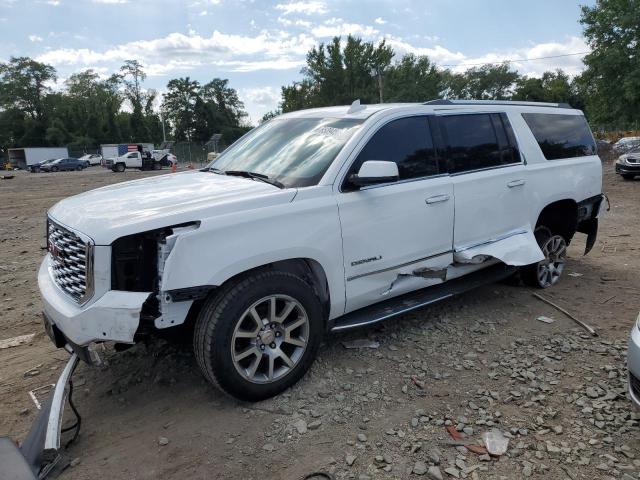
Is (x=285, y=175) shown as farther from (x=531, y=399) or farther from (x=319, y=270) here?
(x=531, y=399)

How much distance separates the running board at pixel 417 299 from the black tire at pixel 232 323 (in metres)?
0.49

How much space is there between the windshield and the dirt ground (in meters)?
1.49

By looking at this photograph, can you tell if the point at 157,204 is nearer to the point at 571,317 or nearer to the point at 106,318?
the point at 106,318

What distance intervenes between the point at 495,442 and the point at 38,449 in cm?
264

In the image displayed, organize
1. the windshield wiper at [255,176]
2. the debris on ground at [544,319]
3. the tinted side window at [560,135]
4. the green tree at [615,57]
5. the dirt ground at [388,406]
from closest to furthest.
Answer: the dirt ground at [388,406] → the windshield wiper at [255,176] → the debris on ground at [544,319] → the tinted side window at [560,135] → the green tree at [615,57]

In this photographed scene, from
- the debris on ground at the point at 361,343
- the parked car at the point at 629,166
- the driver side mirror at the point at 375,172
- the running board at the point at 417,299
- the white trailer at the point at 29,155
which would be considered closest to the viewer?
the driver side mirror at the point at 375,172

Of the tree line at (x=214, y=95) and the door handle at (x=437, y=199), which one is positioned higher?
the tree line at (x=214, y=95)

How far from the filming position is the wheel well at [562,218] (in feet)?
18.0

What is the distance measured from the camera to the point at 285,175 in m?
3.69

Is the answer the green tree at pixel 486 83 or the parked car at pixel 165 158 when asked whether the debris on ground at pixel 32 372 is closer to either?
the parked car at pixel 165 158

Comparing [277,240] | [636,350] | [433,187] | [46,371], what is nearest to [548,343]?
[636,350]

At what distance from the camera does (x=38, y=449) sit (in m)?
2.81

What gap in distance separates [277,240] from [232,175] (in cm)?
110

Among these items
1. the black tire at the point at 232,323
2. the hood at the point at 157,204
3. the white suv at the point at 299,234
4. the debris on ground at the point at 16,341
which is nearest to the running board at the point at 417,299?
the white suv at the point at 299,234
